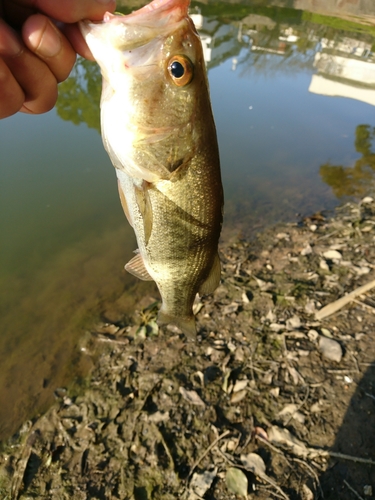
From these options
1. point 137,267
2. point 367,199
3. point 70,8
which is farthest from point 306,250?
point 70,8

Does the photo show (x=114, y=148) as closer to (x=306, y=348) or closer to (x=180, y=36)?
(x=180, y=36)

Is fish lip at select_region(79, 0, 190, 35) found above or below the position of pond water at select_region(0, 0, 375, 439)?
above

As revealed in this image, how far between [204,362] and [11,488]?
1825 mm

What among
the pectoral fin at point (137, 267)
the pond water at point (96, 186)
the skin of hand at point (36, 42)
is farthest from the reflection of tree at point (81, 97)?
the skin of hand at point (36, 42)

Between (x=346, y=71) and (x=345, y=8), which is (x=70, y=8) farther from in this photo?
(x=345, y=8)

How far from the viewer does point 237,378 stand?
323 cm

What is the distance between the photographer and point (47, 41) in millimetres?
1323

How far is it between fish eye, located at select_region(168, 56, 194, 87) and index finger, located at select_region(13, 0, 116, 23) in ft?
1.16

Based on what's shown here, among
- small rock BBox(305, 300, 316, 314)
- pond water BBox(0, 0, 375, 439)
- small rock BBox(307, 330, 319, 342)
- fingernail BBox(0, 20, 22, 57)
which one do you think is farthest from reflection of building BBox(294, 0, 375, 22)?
fingernail BBox(0, 20, 22, 57)

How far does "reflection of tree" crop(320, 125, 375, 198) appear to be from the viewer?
21.9 feet

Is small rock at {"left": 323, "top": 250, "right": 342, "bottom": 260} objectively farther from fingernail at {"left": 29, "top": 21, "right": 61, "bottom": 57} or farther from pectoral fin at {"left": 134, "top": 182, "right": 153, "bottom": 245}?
fingernail at {"left": 29, "top": 21, "right": 61, "bottom": 57}

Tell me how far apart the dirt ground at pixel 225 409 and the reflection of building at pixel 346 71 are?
9447 millimetres

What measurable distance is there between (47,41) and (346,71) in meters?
14.7

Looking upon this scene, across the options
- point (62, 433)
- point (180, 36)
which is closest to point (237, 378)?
point (62, 433)
